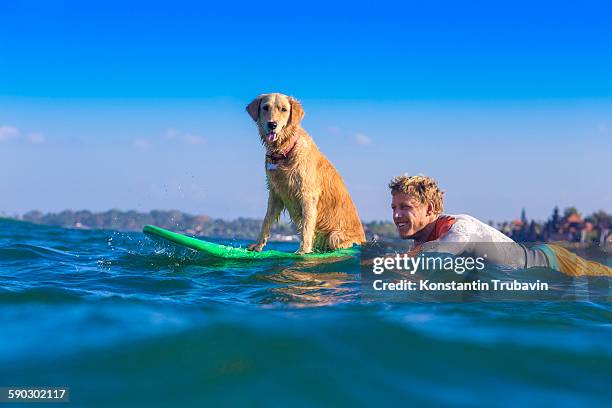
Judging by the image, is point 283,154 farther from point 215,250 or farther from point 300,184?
point 215,250

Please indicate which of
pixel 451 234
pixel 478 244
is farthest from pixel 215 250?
pixel 478 244

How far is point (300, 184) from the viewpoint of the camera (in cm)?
972

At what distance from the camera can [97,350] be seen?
3811mm

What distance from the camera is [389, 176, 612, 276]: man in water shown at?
20.5 feet

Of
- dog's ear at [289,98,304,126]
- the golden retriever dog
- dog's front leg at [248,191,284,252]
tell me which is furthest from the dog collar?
dog's front leg at [248,191,284,252]

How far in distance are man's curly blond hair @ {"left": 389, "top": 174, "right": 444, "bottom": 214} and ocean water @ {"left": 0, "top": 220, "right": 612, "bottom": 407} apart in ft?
4.29

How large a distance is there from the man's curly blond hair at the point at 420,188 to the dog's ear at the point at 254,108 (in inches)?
156

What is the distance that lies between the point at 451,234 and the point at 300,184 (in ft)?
12.9

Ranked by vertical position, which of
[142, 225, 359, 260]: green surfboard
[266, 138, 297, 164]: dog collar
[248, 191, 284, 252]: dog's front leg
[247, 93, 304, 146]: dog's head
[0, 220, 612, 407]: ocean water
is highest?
[247, 93, 304, 146]: dog's head

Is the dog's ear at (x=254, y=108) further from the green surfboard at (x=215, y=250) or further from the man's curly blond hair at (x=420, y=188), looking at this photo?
the man's curly blond hair at (x=420, y=188)

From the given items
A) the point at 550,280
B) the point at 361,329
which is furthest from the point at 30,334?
the point at 550,280

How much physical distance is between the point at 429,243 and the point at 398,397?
3301mm

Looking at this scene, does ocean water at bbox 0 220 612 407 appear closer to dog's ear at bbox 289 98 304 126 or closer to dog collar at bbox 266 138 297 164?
dog collar at bbox 266 138 297 164

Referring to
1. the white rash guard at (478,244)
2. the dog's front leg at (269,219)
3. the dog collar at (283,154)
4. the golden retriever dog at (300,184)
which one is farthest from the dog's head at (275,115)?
the white rash guard at (478,244)
